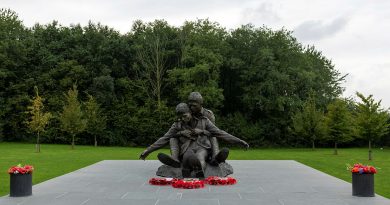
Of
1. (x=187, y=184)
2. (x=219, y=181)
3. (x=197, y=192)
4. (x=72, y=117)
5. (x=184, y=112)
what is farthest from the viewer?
(x=72, y=117)

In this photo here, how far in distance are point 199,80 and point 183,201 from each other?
30.0 metres

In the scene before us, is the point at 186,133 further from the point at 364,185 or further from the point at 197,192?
the point at 364,185

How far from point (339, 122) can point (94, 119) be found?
19637 mm

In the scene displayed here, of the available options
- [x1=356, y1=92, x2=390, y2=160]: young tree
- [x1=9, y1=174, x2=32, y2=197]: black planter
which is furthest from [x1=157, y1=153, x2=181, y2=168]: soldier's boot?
[x1=356, y1=92, x2=390, y2=160]: young tree

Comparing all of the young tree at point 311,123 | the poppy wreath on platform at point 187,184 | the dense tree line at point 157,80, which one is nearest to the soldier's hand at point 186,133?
the poppy wreath on platform at point 187,184

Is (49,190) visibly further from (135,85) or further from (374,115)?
(135,85)

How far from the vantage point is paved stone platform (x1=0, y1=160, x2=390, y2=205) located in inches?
381

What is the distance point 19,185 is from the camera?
1033 centimetres

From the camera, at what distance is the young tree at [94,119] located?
126 ft

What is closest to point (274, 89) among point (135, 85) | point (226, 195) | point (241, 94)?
point (241, 94)

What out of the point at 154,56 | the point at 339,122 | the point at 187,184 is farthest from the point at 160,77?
the point at 187,184

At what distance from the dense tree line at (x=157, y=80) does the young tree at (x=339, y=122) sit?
701 cm

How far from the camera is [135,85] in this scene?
41906 millimetres

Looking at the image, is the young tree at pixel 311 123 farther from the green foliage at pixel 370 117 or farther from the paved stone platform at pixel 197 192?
the paved stone platform at pixel 197 192
